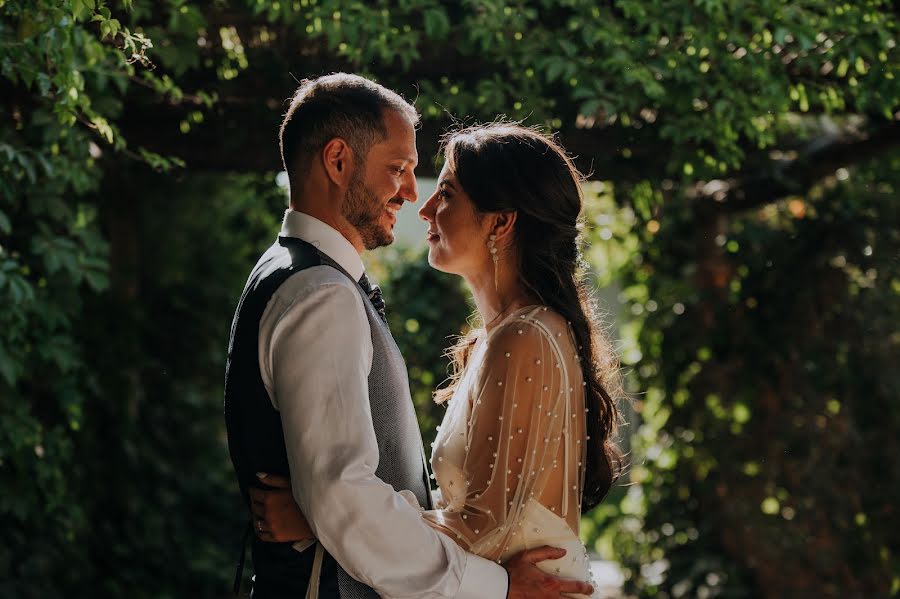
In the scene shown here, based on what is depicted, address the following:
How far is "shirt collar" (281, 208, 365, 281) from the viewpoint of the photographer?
2.04 m

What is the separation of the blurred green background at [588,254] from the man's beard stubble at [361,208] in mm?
628

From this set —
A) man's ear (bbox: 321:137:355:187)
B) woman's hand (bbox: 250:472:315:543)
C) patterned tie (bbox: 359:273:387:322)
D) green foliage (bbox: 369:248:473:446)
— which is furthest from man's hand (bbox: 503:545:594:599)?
green foliage (bbox: 369:248:473:446)

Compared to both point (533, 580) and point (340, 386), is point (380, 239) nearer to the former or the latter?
point (340, 386)

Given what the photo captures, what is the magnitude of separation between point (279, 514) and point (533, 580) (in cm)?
55

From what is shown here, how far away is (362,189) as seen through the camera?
2.07 m

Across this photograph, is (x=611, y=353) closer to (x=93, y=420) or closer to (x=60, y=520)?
(x=60, y=520)

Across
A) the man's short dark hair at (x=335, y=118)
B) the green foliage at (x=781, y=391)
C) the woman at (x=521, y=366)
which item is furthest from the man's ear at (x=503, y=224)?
the green foliage at (x=781, y=391)

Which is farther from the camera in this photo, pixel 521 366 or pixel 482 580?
pixel 521 366

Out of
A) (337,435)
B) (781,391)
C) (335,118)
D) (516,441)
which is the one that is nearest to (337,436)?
(337,435)

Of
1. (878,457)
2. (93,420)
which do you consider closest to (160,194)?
(93,420)

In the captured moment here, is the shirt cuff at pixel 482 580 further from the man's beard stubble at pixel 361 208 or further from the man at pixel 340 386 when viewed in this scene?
the man's beard stubble at pixel 361 208

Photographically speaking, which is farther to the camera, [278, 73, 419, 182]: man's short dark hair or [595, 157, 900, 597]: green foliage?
[595, 157, 900, 597]: green foliage

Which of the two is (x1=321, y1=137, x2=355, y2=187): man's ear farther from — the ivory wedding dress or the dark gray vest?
the ivory wedding dress

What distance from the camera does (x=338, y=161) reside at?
205 cm
